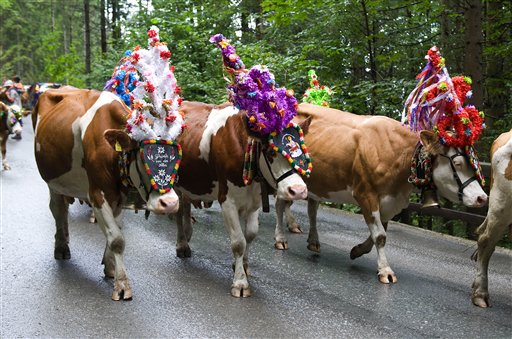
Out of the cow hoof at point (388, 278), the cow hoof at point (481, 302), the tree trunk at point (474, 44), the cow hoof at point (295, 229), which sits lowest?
the cow hoof at point (295, 229)

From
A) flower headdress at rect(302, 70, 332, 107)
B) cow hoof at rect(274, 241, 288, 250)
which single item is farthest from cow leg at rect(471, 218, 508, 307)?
flower headdress at rect(302, 70, 332, 107)

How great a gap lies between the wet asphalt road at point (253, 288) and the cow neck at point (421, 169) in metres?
1.16

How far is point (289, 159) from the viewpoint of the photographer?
6.09 meters

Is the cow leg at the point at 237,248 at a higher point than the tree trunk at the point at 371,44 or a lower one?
lower

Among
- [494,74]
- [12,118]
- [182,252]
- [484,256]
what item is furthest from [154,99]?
[12,118]

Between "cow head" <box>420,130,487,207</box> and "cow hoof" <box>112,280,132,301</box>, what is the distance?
355 cm

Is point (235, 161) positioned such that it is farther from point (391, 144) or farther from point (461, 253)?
point (461, 253)

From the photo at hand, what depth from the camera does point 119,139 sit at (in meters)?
6.01

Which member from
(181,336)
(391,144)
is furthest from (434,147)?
(181,336)

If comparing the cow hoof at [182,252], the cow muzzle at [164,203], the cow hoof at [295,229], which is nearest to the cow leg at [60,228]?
the cow hoof at [182,252]

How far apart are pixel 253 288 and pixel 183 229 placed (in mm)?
1823

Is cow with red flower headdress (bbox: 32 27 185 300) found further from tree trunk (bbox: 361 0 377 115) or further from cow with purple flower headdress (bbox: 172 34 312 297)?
tree trunk (bbox: 361 0 377 115)

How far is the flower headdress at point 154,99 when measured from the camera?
605cm

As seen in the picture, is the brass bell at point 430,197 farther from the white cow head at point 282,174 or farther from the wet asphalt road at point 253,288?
the white cow head at point 282,174
